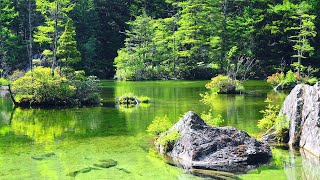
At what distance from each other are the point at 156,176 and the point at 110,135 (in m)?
5.93

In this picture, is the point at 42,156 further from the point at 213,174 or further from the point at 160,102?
the point at 160,102

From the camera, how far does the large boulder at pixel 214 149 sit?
1201 centimetres

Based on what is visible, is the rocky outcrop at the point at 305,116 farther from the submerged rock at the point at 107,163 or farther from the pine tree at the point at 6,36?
the pine tree at the point at 6,36

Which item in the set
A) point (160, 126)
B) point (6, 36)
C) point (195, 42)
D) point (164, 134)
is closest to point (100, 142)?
point (160, 126)

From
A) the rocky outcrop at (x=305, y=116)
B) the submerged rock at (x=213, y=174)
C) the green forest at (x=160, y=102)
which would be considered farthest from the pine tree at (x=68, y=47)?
the submerged rock at (x=213, y=174)

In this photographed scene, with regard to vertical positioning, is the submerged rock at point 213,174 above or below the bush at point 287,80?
below

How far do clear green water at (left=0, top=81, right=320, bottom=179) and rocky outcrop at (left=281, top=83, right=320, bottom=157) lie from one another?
0.56 m

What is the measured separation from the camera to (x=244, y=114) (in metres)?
21.6

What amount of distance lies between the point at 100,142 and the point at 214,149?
4520mm

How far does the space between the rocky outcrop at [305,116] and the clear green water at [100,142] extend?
56 cm

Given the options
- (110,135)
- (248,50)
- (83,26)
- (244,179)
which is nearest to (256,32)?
Result: (248,50)

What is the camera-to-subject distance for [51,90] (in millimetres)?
26594

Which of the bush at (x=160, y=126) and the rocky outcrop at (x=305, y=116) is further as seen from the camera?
the bush at (x=160, y=126)

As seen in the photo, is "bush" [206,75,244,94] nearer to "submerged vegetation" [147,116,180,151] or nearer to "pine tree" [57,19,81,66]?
"pine tree" [57,19,81,66]
